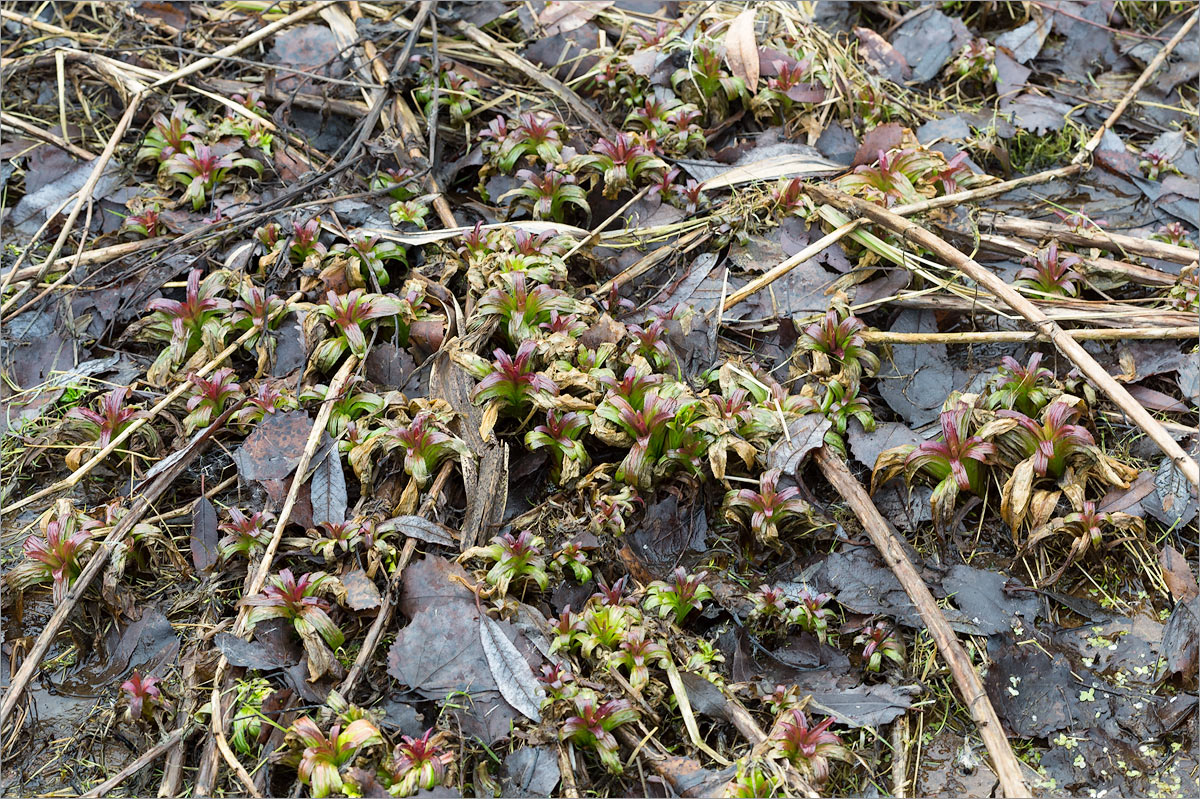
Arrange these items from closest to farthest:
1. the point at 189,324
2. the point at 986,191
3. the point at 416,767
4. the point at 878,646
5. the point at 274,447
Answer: the point at 416,767
the point at 878,646
the point at 274,447
the point at 189,324
the point at 986,191

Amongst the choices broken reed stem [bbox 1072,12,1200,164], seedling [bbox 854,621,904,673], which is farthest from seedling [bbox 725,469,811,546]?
broken reed stem [bbox 1072,12,1200,164]

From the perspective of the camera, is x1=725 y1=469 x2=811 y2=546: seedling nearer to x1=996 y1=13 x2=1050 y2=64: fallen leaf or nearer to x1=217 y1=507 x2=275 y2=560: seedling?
x1=217 y1=507 x2=275 y2=560: seedling

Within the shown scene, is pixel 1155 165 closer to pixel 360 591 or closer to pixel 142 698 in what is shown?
pixel 360 591

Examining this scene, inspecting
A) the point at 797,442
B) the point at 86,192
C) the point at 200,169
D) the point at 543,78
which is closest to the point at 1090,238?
the point at 797,442

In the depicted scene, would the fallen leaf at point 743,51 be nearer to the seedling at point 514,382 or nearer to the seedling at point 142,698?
the seedling at point 514,382

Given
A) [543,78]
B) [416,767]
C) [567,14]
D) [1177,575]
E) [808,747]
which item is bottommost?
[1177,575]

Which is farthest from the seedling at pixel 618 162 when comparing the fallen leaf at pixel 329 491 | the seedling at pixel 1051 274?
the fallen leaf at pixel 329 491
